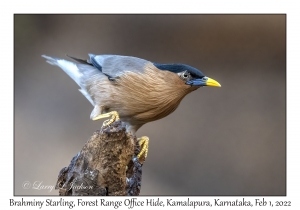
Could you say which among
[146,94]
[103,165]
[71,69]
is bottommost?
[103,165]

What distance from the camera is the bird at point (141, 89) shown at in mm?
2574

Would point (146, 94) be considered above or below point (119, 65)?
below

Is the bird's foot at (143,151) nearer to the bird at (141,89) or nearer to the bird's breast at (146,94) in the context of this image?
the bird at (141,89)

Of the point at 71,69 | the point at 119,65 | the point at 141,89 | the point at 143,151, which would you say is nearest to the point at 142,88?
the point at 141,89

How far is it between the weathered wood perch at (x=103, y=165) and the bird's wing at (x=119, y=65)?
0.56 metres

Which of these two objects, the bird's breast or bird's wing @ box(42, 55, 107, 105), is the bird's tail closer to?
bird's wing @ box(42, 55, 107, 105)

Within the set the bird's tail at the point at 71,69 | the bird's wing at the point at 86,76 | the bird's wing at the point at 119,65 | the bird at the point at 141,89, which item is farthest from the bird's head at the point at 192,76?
the bird's tail at the point at 71,69

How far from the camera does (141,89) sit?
2.59 metres

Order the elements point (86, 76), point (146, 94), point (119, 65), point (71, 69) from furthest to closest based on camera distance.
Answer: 1. point (71, 69)
2. point (86, 76)
3. point (119, 65)
4. point (146, 94)

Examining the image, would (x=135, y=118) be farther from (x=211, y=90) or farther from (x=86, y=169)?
(x=211, y=90)

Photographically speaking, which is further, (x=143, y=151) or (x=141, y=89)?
(x=143, y=151)

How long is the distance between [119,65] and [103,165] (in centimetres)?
85

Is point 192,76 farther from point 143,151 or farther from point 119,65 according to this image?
point 143,151

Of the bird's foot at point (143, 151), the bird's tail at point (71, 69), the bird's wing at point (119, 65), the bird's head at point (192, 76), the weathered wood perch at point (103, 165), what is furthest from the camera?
the bird's tail at point (71, 69)
